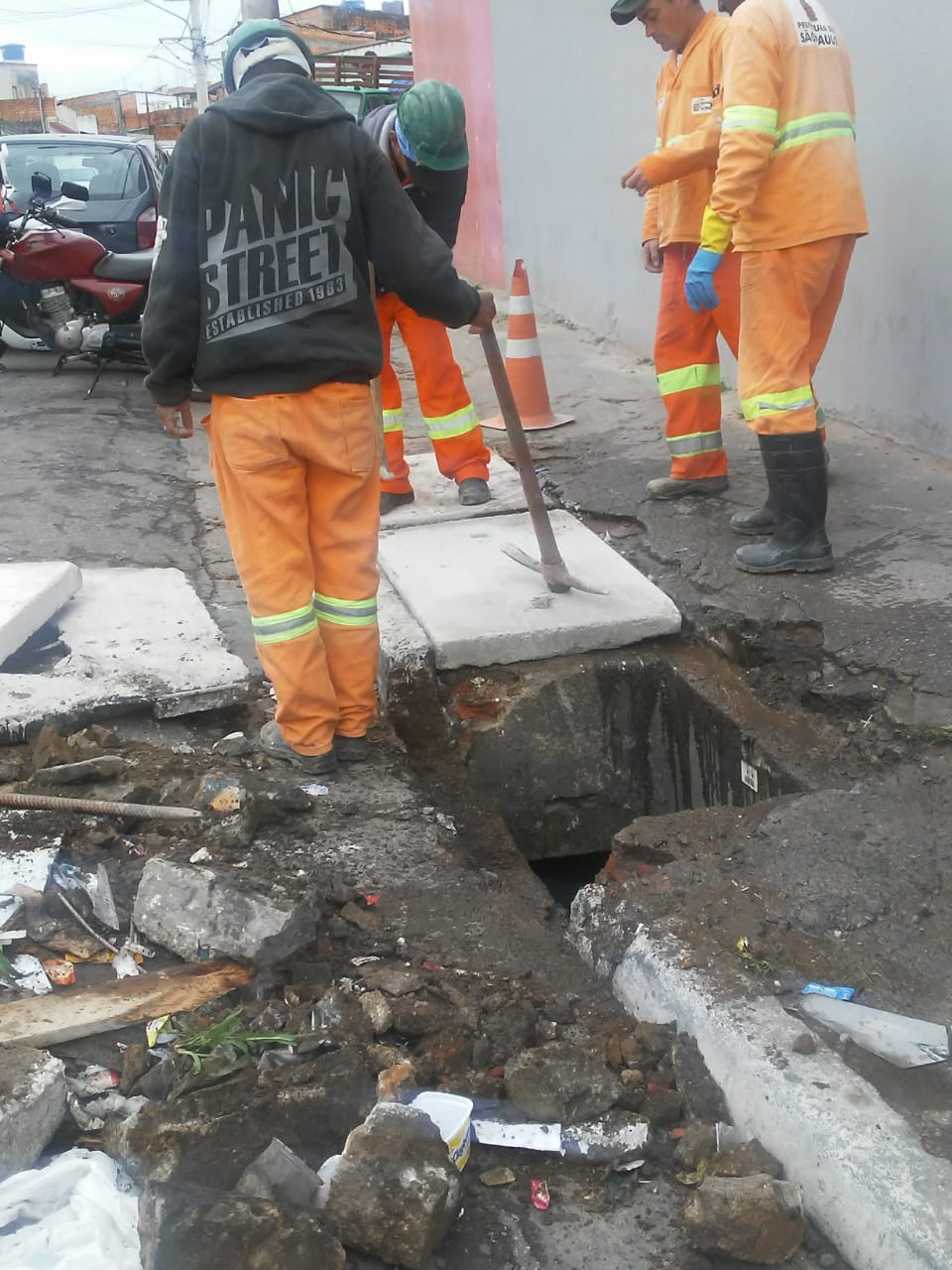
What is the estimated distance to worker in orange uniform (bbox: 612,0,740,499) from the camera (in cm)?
420

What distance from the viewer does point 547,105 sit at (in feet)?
29.0

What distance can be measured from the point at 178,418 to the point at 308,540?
499 millimetres

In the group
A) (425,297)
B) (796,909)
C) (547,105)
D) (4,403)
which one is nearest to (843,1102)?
(796,909)

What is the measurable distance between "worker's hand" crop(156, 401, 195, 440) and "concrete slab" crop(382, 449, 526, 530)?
160cm

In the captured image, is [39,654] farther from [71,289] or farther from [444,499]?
[71,289]

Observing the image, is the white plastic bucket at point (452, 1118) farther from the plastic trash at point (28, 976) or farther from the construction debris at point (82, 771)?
the construction debris at point (82, 771)

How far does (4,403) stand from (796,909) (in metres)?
6.91

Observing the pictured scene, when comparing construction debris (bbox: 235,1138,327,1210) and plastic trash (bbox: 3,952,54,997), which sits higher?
construction debris (bbox: 235,1138,327,1210)

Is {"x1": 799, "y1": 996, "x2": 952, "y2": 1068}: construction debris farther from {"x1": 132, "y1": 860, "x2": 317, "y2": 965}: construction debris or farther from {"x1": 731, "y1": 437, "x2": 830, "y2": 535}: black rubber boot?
{"x1": 731, "y1": 437, "x2": 830, "y2": 535}: black rubber boot

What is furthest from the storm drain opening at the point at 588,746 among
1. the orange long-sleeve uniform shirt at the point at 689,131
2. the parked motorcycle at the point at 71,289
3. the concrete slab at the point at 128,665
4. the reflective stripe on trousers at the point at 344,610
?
the parked motorcycle at the point at 71,289

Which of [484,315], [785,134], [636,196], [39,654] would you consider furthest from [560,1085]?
[636,196]

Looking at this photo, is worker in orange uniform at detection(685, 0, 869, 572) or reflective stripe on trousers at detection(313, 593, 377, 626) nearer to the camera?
reflective stripe on trousers at detection(313, 593, 377, 626)

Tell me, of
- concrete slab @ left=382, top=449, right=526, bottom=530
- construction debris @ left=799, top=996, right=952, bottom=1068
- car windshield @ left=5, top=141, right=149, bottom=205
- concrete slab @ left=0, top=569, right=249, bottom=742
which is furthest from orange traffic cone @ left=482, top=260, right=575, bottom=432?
car windshield @ left=5, top=141, right=149, bottom=205

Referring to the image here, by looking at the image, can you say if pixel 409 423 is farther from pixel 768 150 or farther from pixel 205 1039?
pixel 205 1039
